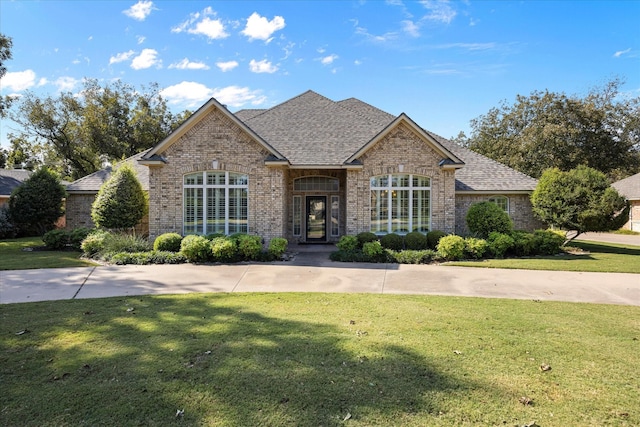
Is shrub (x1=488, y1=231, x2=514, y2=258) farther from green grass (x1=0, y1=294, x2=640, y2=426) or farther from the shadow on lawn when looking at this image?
the shadow on lawn

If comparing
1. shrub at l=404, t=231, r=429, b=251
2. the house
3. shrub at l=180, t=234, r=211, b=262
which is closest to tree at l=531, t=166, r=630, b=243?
the house

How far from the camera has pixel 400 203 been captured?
15.3 m

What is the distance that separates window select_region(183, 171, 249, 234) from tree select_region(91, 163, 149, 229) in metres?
2.36

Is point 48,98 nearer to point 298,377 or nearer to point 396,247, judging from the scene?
point 396,247

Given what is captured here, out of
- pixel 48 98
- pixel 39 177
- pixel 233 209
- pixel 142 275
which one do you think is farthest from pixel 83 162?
pixel 142 275

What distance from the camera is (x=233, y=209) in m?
14.5

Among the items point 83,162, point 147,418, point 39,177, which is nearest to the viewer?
point 147,418

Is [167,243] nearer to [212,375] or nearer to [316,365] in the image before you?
[212,375]

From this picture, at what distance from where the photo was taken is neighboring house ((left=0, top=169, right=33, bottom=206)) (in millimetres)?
24186

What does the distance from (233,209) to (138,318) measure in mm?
8636

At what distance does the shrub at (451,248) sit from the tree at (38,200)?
19.4 meters

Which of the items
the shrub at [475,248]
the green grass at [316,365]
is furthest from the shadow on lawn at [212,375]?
the shrub at [475,248]

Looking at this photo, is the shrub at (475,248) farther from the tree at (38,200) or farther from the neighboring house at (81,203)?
the tree at (38,200)

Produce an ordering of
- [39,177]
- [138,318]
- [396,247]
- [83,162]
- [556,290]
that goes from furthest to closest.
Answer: [83,162], [39,177], [396,247], [556,290], [138,318]
